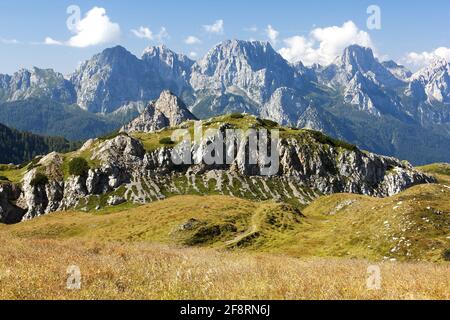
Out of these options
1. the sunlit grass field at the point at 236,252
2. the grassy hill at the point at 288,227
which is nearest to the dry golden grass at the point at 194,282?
the sunlit grass field at the point at 236,252

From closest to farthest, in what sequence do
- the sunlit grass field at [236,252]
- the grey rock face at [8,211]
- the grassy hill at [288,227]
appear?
the sunlit grass field at [236,252] < the grassy hill at [288,227] < the grey rock face at [8,211]

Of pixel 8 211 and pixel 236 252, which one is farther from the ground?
pixel 236 252

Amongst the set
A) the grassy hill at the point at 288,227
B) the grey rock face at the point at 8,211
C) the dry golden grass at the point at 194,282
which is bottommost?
the grey rock face at the point at 8,211

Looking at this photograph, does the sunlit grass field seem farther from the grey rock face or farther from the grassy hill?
the grey rock face

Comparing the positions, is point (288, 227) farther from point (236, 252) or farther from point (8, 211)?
point (8, 211)

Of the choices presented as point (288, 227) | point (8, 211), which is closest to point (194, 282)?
point (288, 227)

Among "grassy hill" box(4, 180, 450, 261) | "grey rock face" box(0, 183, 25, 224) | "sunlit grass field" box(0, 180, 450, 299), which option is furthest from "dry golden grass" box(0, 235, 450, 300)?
"grey rock face" box(0, 183, 25, 224)

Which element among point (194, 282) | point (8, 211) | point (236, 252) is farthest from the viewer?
point (8, 211)

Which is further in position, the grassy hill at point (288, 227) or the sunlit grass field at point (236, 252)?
the grassy hill at point (288, 227)

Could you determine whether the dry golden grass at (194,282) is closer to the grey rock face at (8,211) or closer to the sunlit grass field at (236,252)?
the sunlit grass field at (236,252)

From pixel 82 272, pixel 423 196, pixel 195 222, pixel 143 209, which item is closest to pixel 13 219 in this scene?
pixel 143 209

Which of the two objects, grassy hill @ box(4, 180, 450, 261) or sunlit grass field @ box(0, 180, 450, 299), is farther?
grassy hill @ box(4, 180, 450, 261)
